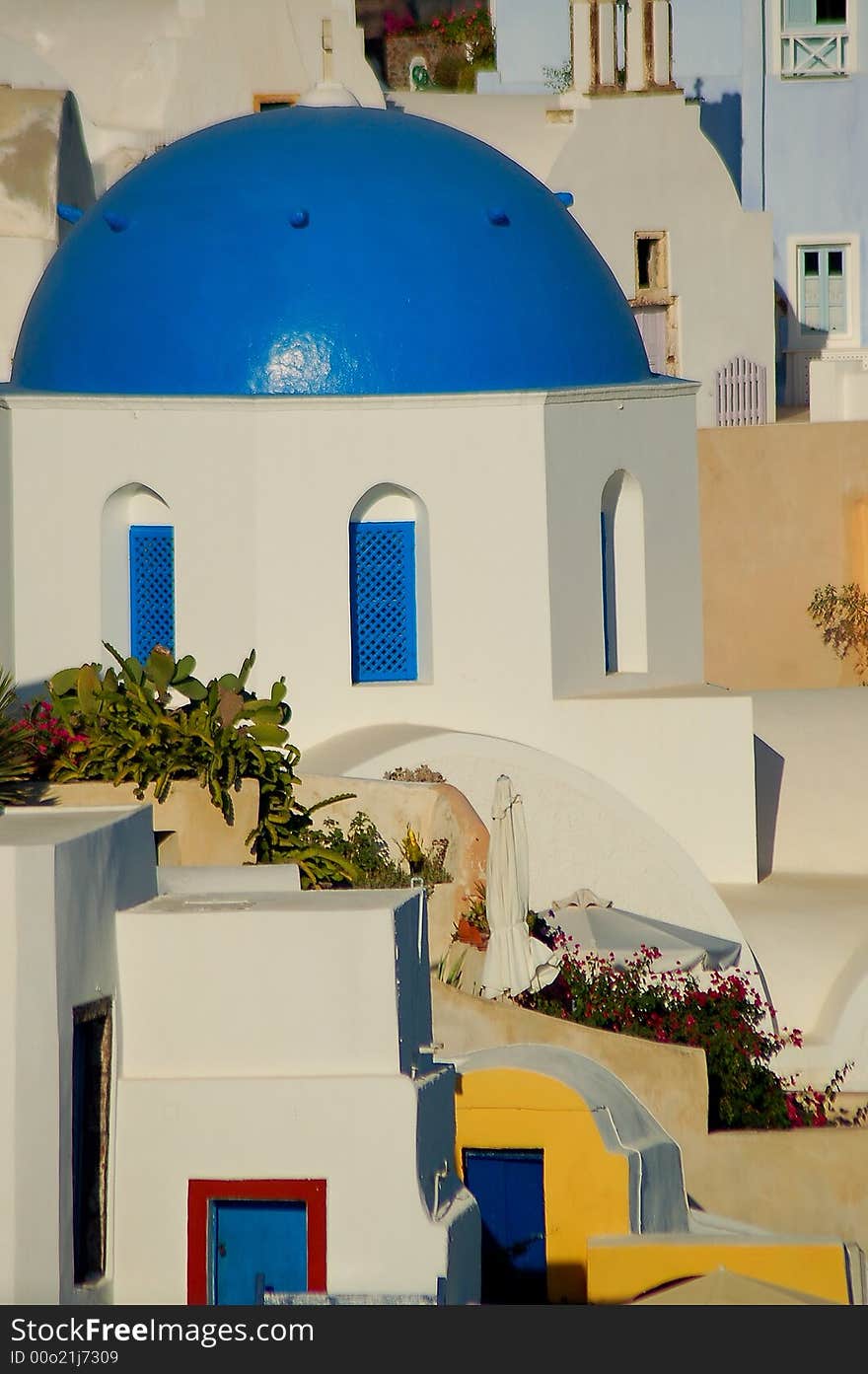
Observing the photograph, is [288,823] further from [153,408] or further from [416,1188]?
[416,1188]

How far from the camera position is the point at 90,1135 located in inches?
563

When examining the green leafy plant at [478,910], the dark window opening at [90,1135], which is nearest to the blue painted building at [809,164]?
the green leafy plant at [478,910]

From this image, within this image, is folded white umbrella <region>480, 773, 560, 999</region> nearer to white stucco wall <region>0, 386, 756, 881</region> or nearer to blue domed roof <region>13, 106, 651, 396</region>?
white stucco wall <region>0, 386, 756, 881</region>

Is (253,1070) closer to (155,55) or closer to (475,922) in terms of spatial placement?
(475,922)

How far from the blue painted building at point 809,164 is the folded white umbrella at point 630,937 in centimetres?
1612

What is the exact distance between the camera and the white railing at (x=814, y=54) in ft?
122

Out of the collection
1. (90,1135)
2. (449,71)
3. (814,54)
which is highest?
(449,71)

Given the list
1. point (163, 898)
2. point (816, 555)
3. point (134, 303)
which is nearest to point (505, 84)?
point (816, 555)

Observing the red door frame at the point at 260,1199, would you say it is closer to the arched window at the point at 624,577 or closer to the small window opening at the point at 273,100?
the arched window at the point at 624,577

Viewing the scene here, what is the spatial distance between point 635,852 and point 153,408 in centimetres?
458

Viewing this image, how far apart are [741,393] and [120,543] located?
13354 mm

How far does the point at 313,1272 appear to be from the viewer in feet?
48.0

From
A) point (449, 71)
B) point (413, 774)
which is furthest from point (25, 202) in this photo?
point (449, 71)

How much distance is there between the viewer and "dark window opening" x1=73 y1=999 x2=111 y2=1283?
14164 mm
